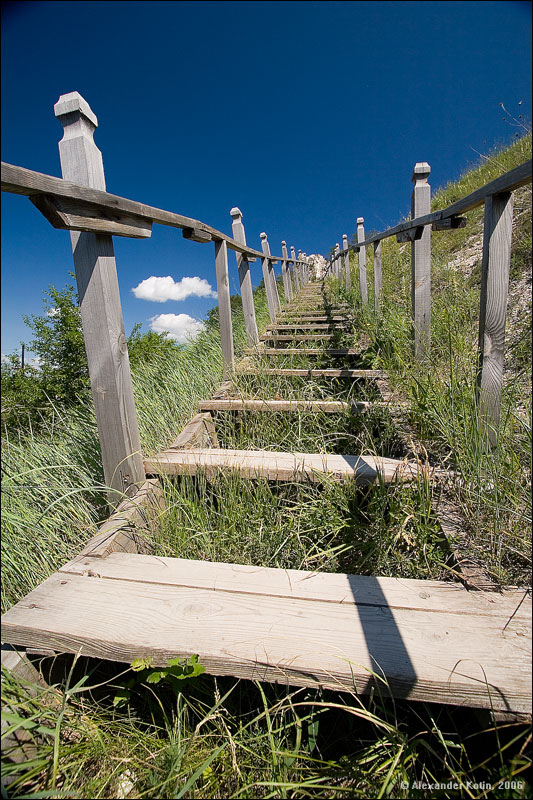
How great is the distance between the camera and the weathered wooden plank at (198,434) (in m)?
2.42

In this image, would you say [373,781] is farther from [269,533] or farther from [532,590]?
[269,533]

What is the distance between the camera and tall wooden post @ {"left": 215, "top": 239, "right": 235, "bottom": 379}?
11.7 ft

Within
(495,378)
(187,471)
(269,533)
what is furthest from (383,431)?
(187,471)

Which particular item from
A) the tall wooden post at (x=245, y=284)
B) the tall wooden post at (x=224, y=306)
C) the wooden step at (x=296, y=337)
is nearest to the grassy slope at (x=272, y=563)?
the tall wooden post at (x=224, y=306)

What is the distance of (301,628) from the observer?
3.68 feet

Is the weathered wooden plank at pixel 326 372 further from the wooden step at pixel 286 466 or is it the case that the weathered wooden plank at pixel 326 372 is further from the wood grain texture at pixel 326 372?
the wooden step at pixel 286 466

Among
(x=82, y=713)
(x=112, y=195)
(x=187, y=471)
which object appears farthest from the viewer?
(x=187, y=471)

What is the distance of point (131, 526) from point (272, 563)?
0.63 m

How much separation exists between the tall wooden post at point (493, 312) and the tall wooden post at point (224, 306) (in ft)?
7.25

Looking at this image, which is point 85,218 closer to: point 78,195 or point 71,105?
point 78,195

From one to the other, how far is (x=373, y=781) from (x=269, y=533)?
0.89m

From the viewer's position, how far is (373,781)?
0.94 meters

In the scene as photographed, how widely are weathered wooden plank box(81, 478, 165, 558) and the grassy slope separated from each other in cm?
8

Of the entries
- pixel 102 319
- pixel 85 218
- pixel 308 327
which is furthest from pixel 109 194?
pixel 308 327
